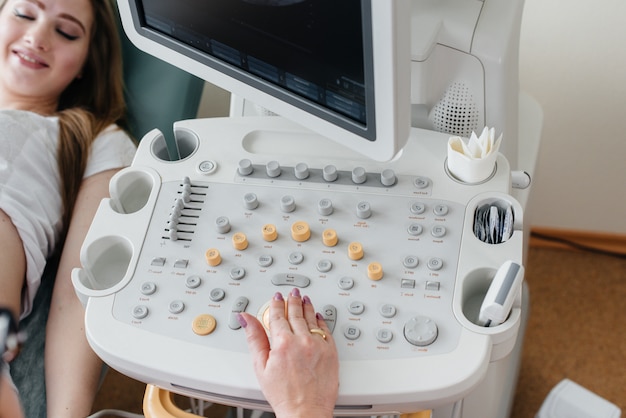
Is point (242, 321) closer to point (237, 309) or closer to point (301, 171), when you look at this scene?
point (237, 309)

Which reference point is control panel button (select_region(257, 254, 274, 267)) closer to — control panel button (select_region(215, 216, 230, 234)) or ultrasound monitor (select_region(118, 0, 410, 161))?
control panel button (select_region(215, 216, 230, 234))

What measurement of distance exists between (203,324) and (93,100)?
2.76 ft

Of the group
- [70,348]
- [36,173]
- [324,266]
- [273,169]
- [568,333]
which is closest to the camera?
[324,266]

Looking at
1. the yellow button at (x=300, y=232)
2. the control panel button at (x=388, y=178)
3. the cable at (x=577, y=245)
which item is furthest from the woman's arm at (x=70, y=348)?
the cable at (x=577, y=245)

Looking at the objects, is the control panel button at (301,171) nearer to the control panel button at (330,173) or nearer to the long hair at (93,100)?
the control panel button at (330,173)

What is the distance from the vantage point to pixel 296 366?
886 mm

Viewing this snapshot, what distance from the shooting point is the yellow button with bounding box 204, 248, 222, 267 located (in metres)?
1.00

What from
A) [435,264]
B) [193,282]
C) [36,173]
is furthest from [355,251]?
[36,173]

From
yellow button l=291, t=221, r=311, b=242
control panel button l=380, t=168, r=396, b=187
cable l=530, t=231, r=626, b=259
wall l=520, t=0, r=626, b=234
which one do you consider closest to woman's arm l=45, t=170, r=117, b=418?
yellow button l=291, t=221, r=311, b=242

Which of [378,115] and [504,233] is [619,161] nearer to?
[504,233]

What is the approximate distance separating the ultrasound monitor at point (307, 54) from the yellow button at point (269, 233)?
0.49 feet

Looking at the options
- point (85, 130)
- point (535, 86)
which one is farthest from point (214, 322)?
point (535, 86)

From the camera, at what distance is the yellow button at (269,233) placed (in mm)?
1024

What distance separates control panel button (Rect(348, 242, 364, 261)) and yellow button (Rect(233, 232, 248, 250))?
14 centimetres
